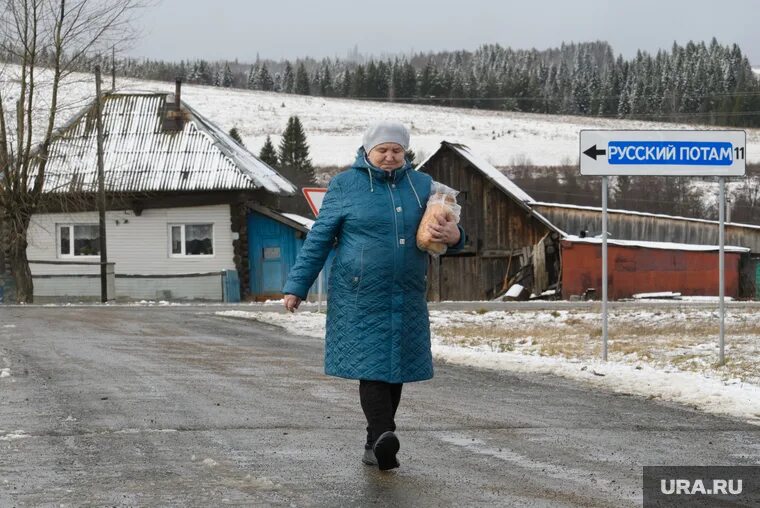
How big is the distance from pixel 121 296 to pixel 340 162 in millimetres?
57261

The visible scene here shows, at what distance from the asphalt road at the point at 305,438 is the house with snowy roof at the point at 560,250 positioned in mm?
25705

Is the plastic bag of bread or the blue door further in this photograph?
the blue door

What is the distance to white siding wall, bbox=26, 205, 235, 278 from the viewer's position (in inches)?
1522

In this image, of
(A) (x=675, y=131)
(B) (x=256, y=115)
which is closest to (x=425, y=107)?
(B) (x=256, y=115)

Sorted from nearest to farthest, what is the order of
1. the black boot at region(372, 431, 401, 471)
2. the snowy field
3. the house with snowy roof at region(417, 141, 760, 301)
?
1. the black boot at region(372, 431, 401, 471)
2. the house with snowy roof at region(417, 141, 760, 301)
3. the snowy field

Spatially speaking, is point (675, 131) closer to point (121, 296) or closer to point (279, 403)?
point (279, 403)

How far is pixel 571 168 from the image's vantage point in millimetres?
88938

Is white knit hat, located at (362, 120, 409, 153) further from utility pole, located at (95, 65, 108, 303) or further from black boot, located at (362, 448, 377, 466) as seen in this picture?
utility pole, located at (95, 65, 108, 303)

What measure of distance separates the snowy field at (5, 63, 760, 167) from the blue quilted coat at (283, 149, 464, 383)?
258 feet

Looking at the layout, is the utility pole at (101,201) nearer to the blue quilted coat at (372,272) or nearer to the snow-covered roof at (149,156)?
the snow-covered roof at (149,156)

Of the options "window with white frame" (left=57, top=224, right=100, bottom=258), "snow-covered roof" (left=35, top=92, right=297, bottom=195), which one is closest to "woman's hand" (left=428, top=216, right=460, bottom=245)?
"snow-covered roof" (left=35, top=92, right=297, bottom=195)

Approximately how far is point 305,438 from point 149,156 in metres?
33.5

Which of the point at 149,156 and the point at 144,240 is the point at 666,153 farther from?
the point at 149,156

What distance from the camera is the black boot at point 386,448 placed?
6.18 meters
